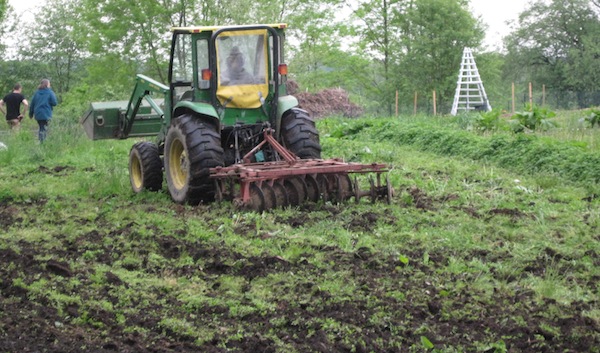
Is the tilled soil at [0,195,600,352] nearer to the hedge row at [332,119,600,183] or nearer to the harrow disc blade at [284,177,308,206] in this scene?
the harrow disc blade at [284,177,308,206]

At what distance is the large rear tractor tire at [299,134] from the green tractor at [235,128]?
→ 0.01m

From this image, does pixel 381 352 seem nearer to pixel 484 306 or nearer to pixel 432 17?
pixel 484 306

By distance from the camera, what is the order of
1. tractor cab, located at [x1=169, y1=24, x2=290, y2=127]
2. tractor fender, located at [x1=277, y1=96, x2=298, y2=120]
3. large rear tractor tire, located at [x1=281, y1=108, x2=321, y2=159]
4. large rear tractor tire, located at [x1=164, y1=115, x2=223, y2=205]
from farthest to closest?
tractor fender, located at [x1=277, y1=96, x2=298, y2=120] → large rear tractor tire, located at [x1=281, y1=108, x2=321, y2=159] → tractor cab, located at [x1=169, y1=24, x2=290, y2=127] → large rear tractor tire, located at [x1=164, y1=115, x2=223, y2=205]

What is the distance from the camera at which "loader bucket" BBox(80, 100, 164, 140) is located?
532 inches

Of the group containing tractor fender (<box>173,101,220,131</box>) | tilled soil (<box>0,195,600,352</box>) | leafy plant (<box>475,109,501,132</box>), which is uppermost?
tractor fender (<box>173,101,220,131</box>)

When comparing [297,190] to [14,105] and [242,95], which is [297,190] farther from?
[14,105]

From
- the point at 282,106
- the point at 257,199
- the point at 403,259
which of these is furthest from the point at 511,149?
the point at 403,259

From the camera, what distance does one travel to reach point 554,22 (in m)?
62.0

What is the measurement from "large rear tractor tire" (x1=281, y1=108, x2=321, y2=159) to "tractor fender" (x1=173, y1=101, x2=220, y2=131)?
91 centimetres

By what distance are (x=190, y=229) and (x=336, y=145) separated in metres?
8.53

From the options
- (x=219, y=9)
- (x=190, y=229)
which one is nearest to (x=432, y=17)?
(x=219, y=9)

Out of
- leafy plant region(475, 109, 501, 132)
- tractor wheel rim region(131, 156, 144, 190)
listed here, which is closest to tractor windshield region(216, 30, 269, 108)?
tractor wheel rim region(131, 156, 144, 190)

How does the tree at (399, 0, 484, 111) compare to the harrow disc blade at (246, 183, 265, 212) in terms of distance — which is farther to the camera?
the tree at (399, 0, 484, 111)

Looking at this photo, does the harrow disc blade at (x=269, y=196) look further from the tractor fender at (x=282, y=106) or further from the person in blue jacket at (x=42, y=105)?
the person in blue jacket at (x=42, y=105)
